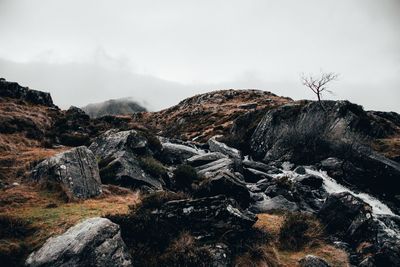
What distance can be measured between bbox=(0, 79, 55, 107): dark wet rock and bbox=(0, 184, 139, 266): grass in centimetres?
3387

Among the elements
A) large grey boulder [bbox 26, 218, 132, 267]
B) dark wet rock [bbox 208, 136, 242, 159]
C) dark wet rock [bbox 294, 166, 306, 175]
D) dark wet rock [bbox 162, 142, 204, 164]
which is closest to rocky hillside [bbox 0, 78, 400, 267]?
large grey boulder [bbox 26, 218, 132, 267]

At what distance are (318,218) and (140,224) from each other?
11122mm

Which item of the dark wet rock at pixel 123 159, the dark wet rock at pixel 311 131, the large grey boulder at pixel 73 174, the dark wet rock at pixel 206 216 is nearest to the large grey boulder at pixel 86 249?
the dark wet rock at pixel 206 216

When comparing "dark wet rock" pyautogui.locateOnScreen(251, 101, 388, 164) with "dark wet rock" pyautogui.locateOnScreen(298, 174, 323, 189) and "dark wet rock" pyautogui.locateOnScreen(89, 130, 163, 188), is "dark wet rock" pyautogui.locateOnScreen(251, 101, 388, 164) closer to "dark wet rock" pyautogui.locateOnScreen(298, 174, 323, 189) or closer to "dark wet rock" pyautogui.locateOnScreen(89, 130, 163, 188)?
"dark wet rock" pyautogui.locateOnScreen(298, 174, 323, 189)

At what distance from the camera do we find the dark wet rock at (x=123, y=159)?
90.7ft

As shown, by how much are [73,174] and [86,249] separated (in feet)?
32.1

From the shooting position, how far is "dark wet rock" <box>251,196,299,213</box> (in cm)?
2570

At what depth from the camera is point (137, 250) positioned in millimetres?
16984

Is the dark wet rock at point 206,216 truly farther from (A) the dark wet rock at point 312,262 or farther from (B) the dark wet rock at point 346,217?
(B) the dark wet rock at point 346,217

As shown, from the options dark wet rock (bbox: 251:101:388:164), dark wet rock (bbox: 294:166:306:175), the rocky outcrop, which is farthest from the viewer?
dark wet rock (bbox: 251:101:388:164)

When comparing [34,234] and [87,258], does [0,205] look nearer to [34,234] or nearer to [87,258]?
[34,234]

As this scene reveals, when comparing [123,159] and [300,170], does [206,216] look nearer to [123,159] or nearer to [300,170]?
[123,159]

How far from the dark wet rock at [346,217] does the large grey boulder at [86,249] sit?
12.4 metres

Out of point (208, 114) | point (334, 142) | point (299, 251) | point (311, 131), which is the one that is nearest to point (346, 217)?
point (299, 251)
